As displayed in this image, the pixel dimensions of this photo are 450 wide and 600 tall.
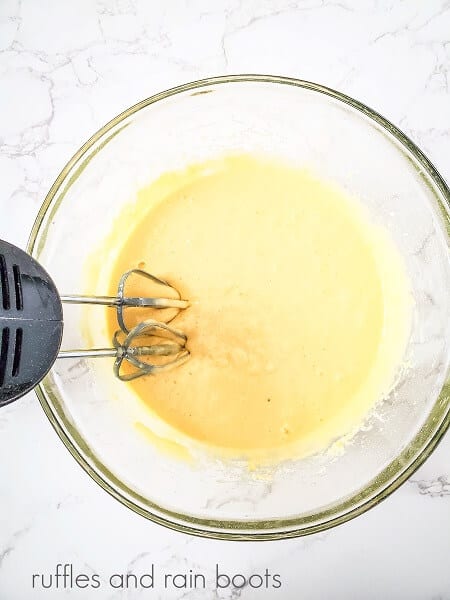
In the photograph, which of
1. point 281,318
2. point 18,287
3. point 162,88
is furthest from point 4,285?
point 162,88

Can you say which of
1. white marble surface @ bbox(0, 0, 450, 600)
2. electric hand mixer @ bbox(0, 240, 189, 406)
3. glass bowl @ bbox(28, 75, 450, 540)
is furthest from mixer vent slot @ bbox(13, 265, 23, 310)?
white marble surface @ bbox(0, 0, 450, 600)

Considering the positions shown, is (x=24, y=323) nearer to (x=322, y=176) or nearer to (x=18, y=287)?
(x=18, y=287)

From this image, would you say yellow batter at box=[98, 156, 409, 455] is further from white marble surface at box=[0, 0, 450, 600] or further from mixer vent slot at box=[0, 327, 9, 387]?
mixer vent slot at box=[0, 327, 9, 387]

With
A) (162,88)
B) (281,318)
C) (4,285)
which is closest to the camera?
(4,285)

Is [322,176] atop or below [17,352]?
atop

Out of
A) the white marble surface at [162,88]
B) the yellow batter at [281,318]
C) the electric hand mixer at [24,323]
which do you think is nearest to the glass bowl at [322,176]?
the yellow batter at [281,318]

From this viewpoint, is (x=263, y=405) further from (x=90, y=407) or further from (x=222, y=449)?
(x=90, y=407)
